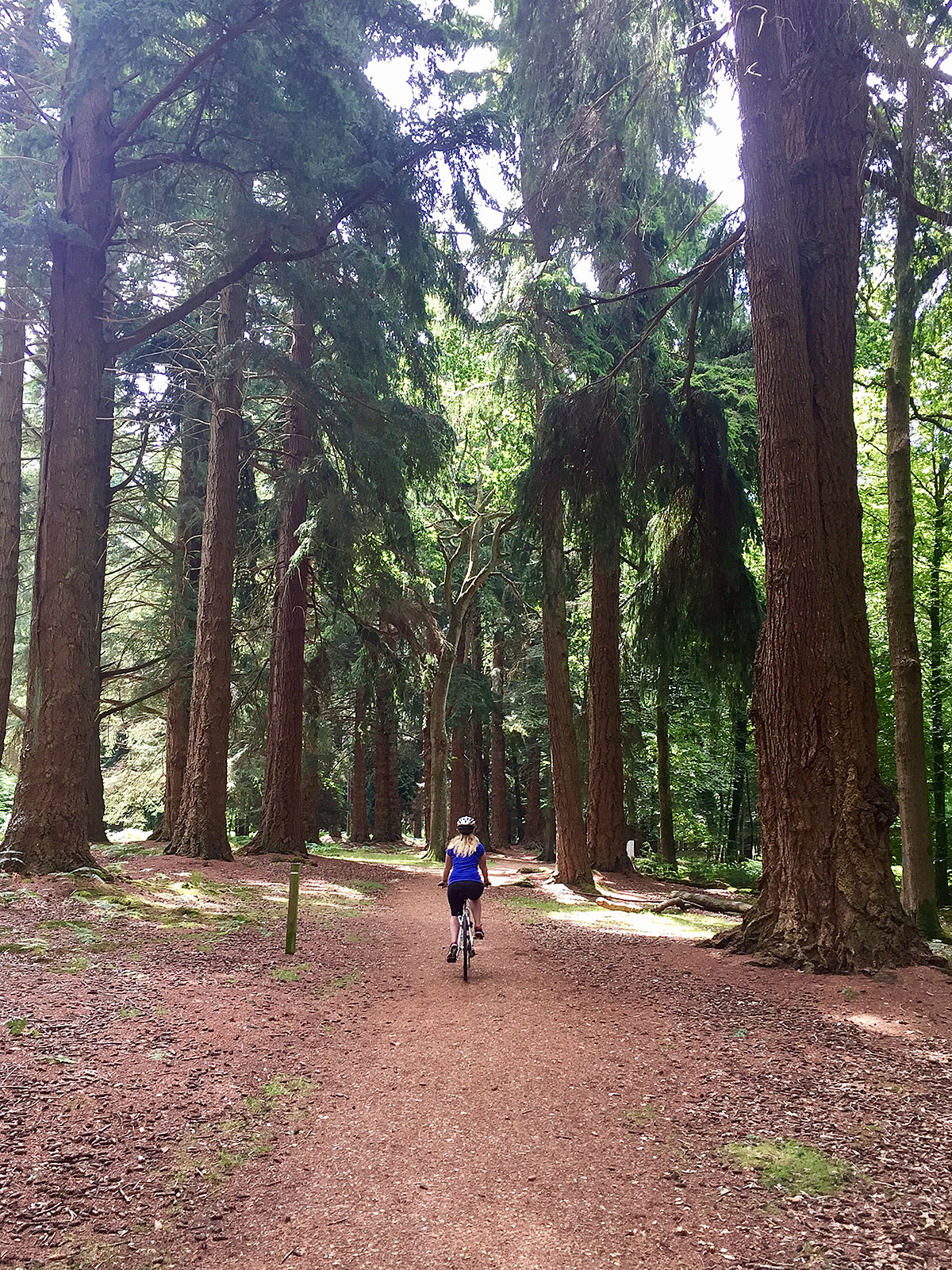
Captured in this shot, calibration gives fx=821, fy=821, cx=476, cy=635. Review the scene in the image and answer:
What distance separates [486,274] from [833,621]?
8733 millimetres

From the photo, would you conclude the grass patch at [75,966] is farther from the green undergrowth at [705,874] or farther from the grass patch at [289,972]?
the green undergrowth at [705,874]

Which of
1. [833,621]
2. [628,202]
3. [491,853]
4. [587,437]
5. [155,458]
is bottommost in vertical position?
[491,853]

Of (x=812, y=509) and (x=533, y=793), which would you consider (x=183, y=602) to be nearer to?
(x=812, y=509)

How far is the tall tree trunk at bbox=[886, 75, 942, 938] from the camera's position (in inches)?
354

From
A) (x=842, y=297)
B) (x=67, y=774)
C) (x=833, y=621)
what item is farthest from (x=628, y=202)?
(x=67, y=774)

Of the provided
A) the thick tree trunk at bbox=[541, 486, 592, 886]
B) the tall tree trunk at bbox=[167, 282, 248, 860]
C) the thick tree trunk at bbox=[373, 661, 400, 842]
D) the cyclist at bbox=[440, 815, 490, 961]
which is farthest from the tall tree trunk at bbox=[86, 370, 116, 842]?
the thick tree trunk at bbox=[373, 661, 400, 842]

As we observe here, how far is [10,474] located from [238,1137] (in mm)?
11443

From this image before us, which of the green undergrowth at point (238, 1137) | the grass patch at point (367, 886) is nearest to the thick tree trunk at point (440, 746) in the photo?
the grass patch at point (367, 886)

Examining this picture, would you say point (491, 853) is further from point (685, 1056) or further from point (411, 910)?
point (685, 1056)

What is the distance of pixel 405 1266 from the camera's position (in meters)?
3.03

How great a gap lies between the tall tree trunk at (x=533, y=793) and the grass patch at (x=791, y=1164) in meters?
21.4

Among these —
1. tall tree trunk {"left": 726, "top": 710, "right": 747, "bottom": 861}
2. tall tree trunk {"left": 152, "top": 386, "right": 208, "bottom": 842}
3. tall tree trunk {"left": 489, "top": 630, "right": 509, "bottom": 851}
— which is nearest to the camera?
tall tree trunk {"left": 152, "top": 386, "right": 208, "bottom": 842}

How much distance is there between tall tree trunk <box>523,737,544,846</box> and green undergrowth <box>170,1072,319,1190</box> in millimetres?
20857

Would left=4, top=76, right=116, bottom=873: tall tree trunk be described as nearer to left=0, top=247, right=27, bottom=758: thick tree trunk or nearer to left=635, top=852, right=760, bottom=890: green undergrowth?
left=0, top=247, right=27, bottom=758: thick tree trunk
